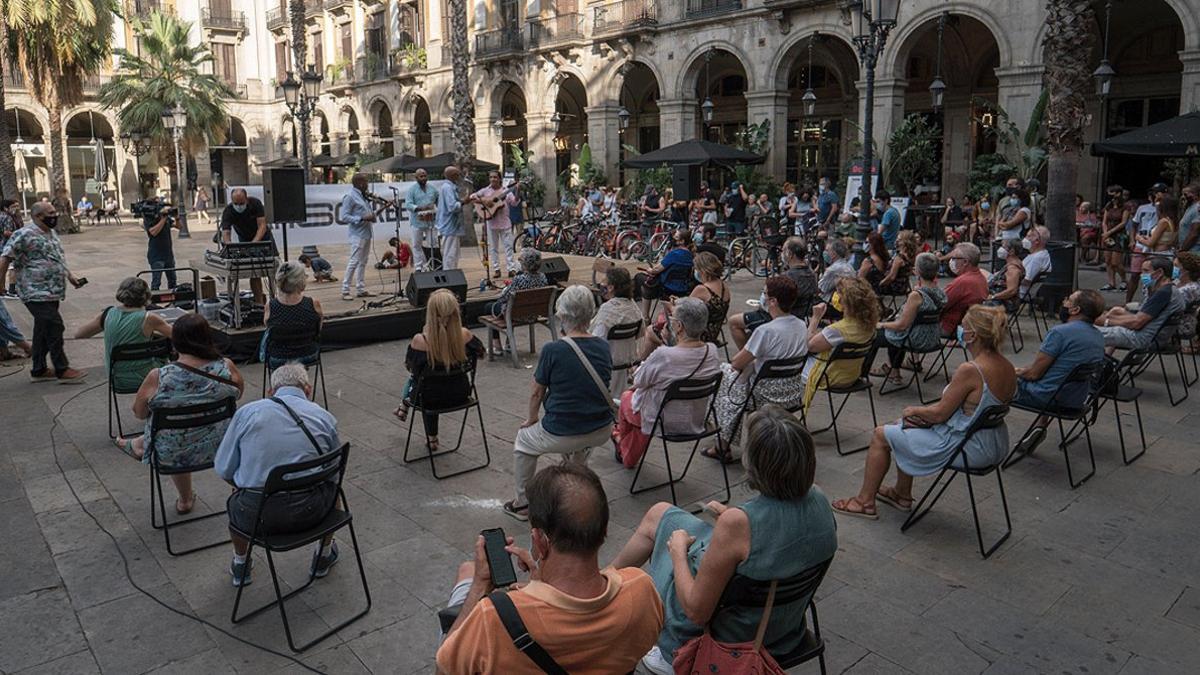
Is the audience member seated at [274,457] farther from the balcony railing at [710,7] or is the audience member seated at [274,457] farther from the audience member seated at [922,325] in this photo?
the balcony railing at [710,7]

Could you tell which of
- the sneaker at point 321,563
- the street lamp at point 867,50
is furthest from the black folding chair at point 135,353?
the street lamp at point 867,50

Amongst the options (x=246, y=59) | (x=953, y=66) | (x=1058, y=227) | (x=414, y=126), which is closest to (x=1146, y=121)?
(x=953, y=66)

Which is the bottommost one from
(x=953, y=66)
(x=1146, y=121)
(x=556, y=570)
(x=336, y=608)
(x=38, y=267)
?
(x=336, y=608)

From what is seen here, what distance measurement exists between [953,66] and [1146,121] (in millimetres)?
4735

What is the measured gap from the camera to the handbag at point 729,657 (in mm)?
2625

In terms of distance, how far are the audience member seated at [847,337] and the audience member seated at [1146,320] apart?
7.33 feet

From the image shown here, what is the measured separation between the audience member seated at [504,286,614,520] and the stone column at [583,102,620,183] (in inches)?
864

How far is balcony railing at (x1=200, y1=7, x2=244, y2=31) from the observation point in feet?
141

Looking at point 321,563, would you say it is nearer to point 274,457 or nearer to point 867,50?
point 274,457

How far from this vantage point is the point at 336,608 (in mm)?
3945

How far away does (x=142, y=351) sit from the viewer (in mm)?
6059

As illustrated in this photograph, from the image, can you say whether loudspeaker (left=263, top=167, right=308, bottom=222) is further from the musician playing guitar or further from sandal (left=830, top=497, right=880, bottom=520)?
sandal (left=830, top=497, right=880, bottom=520)

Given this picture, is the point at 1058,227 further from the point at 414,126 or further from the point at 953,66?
the point at 414,126

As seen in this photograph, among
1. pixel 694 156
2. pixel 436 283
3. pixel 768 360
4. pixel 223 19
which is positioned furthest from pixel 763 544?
pixel 223 19
